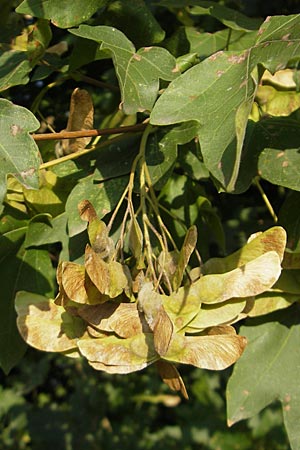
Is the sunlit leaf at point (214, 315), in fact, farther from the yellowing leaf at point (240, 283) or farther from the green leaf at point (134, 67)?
the green leaf at point (134, 67)

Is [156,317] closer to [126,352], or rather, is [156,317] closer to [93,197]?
[126,352]

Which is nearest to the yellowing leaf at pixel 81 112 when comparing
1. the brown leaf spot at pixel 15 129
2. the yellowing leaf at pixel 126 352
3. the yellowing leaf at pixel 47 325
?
the brown leaf spot at pixel 15 129

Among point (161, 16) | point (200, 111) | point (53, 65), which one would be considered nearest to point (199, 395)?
point (161, 16)

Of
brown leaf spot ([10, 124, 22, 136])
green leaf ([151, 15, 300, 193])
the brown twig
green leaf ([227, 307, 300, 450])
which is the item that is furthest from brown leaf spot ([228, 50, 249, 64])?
green leaf ([227, 307, 300, 450])

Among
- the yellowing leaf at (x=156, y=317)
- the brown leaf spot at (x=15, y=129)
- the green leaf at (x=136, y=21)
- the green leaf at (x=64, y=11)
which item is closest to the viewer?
the yellowing leaf at (x=156, y=317)

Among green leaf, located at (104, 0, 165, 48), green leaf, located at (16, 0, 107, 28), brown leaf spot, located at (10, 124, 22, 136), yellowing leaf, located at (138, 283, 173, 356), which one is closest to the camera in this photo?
yellowing leaf, located at (138, 283, 173, 356)

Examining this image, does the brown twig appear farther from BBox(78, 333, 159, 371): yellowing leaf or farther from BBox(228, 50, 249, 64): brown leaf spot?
BBox(78, 333, 159, 371): yellowing leaf

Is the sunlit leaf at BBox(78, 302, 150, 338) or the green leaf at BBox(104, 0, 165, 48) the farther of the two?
the green leaf at BBox(104, 0, 165, 48)
